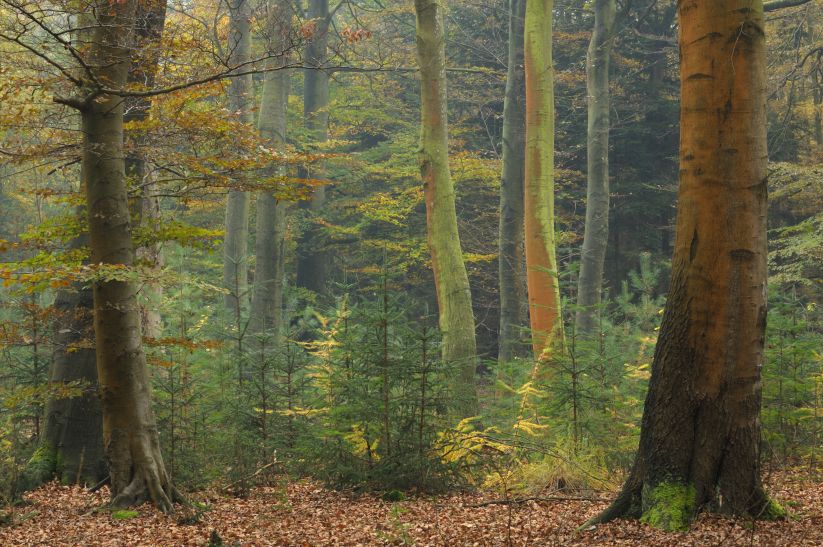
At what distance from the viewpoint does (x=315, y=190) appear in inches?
980

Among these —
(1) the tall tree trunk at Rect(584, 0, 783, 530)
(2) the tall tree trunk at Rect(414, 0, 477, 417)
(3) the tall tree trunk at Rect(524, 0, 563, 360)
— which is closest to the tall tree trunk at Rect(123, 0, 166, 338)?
(2) the tall tree trunk at Rect(414, 0, 477, 417)

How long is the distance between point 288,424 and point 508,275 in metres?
9.65

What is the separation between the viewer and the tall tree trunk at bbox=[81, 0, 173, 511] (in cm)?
787

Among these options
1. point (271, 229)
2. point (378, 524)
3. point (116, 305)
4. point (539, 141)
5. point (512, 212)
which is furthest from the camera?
point (271, 229)

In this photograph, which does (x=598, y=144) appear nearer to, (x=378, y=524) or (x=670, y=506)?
(x=378, y=524)

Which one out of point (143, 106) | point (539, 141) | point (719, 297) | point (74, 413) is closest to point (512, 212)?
point (539, 141)

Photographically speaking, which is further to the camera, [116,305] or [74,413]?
[74,413]

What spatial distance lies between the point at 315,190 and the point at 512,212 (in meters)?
8.49

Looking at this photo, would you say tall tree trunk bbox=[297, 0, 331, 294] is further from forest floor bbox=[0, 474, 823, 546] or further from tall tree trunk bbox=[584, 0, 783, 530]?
tall tree trunk bbox=[584, 0, 783, 530]

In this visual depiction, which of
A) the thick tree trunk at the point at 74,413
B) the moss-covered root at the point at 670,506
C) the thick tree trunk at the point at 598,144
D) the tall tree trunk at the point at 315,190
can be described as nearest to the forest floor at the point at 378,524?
the moss-covered root at the point at 670,506

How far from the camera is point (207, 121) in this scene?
933 cm

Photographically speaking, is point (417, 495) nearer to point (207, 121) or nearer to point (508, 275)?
point (207, 121)

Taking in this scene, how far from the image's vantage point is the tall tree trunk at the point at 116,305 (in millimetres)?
7867

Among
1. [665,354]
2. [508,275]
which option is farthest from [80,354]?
[508,275]
